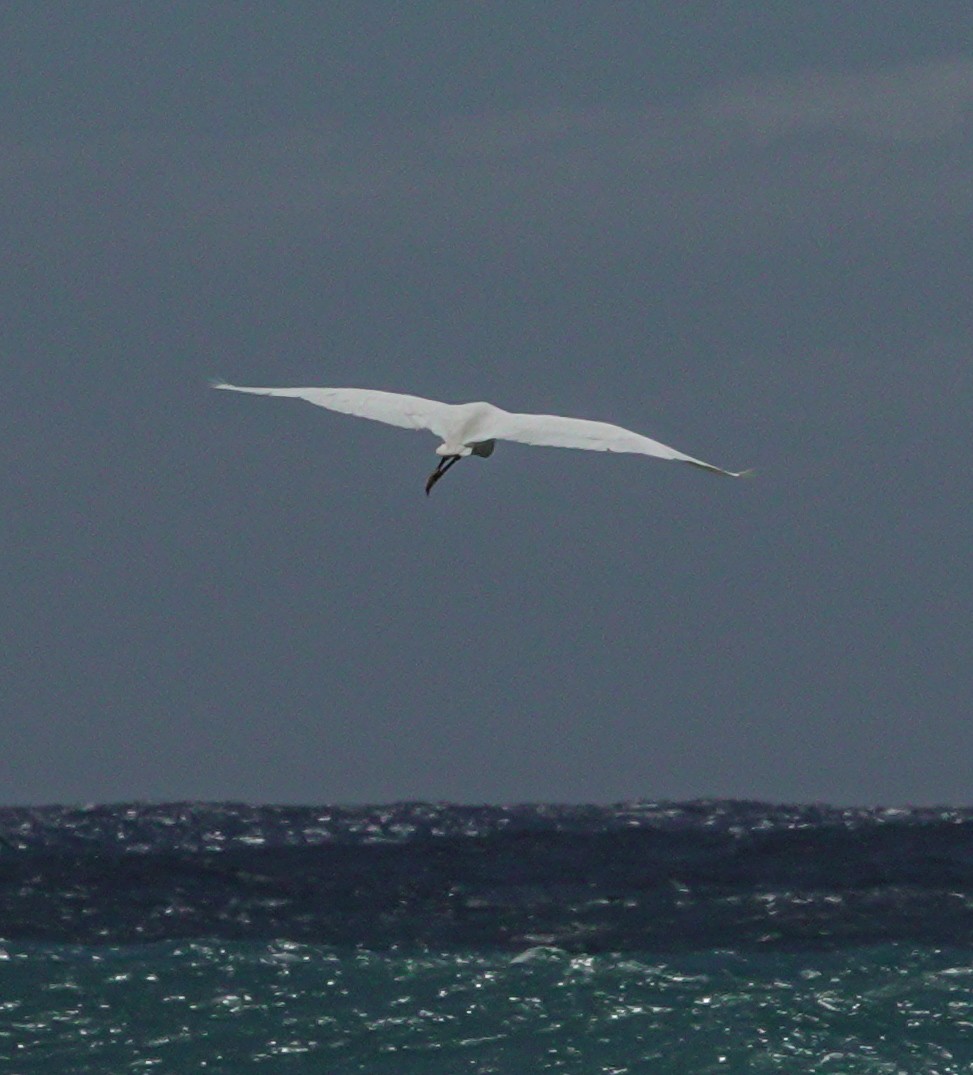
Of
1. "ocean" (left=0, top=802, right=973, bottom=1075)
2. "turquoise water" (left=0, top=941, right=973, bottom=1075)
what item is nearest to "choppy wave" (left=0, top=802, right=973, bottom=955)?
"ocean" (left=0, top=802, right=973, bottom=1075)

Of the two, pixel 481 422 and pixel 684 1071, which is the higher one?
pixel 481 422

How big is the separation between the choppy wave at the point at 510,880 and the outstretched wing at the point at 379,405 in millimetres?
20358

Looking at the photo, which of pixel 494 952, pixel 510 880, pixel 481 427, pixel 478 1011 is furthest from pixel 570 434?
pixel 510 880

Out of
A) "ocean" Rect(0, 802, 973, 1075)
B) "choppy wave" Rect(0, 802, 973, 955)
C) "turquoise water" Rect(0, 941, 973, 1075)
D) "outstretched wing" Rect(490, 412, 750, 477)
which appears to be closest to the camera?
"outstretched wing" Rect(490, 412, 750, 477)

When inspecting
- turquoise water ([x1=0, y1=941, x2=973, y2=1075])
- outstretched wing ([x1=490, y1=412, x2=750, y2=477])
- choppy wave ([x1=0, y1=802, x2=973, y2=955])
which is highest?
outstretched wing ([x1=490, y1=412, x2=750, y2=477])

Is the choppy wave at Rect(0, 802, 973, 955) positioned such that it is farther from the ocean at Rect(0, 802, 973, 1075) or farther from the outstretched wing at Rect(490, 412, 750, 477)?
the outstretched wing at Rect(490, 412, 750, 477)

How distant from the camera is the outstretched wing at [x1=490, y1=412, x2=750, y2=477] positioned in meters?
20.9

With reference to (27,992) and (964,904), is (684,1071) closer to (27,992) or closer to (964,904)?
(27,992)

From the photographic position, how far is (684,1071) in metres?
32.8

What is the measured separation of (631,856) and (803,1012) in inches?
875

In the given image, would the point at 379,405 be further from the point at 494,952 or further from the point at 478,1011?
the point at 494,952

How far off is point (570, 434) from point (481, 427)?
3.04ft

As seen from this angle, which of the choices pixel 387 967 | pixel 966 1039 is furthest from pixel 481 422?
pixel 387 967

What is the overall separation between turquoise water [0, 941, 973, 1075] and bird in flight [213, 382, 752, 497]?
42.2 ft
